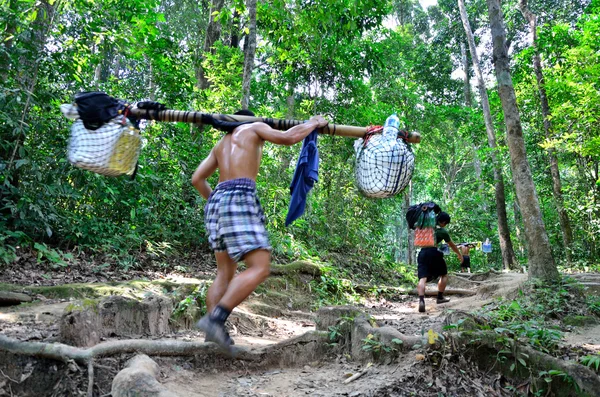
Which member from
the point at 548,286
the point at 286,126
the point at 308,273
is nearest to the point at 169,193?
the point at 308,273

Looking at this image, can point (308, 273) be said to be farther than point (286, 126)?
Yes

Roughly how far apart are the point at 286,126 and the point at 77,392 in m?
2.41

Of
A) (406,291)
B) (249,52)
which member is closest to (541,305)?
(406,291)

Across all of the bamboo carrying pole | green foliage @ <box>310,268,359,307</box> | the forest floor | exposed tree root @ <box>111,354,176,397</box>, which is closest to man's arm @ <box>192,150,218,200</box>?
the bamboo carrying pole

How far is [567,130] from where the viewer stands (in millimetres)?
→ 11461

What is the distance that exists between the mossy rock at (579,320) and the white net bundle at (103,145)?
5.08 m

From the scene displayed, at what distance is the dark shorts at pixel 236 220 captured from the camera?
3100 millimetres

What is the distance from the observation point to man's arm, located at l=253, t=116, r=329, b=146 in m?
3.24

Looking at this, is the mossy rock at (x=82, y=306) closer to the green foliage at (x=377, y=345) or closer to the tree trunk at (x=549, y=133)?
the green foliage at (x=377, y=345)

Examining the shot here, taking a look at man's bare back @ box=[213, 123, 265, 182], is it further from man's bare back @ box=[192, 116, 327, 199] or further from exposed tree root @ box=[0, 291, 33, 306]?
exposed tree root @ box=[0, 291, 33, 306]

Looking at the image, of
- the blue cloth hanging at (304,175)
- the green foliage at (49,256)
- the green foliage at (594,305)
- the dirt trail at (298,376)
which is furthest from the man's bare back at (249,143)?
the green foliage at (594,305)

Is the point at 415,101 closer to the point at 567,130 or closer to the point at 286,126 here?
the point at 567,130

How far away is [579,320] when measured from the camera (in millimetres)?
4930

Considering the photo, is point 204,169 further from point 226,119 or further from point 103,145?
point 103,145
